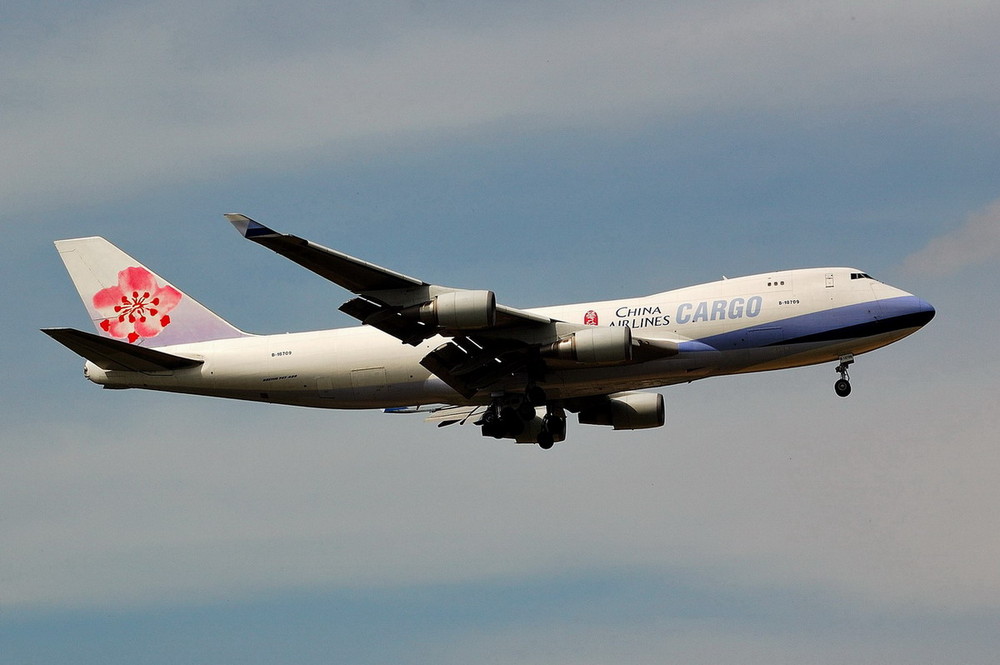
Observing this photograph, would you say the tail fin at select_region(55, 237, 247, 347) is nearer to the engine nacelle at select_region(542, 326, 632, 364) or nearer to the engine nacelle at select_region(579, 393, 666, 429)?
the engine nacelle at select_region(542, 326, 632, 364)

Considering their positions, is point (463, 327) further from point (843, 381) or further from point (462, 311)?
point (843, 381)

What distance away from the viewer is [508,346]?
44.6 m

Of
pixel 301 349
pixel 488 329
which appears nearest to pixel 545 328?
pixel 488 329

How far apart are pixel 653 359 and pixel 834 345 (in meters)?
6.28

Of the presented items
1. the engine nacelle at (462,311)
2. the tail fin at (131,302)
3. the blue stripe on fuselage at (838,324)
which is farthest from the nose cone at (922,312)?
the tail fin at (131,302)

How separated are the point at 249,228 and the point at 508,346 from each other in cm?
1023

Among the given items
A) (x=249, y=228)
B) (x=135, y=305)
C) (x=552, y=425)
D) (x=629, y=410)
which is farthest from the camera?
(x=629, y=410)

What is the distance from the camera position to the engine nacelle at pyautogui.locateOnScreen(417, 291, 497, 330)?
A: 4122 cm

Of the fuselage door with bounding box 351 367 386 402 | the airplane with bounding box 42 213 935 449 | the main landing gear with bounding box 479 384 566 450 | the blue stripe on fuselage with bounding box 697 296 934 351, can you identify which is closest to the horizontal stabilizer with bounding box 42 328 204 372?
the airplane with bounding box 42 213 935 449

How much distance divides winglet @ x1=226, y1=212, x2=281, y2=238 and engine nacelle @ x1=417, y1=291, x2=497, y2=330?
5.66 m

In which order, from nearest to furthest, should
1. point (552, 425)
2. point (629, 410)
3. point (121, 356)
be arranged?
point (121, 356) < point (552, 425) < point (629, 410)

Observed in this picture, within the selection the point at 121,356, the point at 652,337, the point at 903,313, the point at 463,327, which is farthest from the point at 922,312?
the point at 121,356

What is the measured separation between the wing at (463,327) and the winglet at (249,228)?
0.03 meters

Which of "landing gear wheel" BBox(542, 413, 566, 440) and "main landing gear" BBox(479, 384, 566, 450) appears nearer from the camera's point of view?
"main landing gear" BBox(479, 384, 566, 450)
